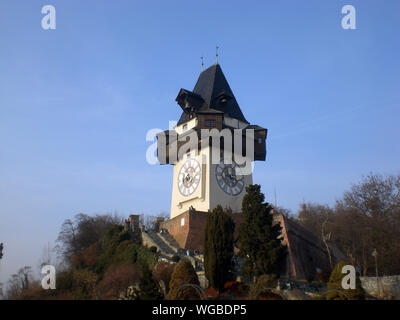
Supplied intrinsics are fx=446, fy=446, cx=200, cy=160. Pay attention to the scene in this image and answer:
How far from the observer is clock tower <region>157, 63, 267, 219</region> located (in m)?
31.4

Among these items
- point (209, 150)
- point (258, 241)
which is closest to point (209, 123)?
point (209, 150)

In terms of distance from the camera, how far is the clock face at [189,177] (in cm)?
3183

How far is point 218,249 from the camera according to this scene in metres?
20.7

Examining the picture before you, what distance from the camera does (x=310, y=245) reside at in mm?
28484

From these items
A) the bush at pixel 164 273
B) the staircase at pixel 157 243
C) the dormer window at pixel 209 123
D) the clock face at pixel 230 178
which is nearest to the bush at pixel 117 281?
the bush at pixel 164 273

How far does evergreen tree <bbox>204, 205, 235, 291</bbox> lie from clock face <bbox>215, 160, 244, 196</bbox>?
9.32 m

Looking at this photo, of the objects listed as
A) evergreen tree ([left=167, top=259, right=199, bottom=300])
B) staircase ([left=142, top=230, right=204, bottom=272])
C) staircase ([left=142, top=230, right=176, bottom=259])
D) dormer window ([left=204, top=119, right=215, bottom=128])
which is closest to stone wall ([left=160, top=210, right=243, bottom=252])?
staircase ([left=142, top=230, right=204, bottom=272])

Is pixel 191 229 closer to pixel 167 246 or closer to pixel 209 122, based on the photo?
pixel 167 246

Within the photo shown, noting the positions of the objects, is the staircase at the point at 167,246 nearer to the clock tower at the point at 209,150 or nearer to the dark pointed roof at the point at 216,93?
the clock tower at the point at 209,150

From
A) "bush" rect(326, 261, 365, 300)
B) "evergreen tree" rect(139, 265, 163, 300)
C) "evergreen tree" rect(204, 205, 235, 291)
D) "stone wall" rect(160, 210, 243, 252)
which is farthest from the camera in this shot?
"stone wall" rect(160, 210, 243, 252)

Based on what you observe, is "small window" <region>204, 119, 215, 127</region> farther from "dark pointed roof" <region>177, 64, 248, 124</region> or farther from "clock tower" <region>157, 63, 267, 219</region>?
"dark pointed roof" <region>177, 64, 248, 124</region>

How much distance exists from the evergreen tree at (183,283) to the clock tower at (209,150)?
11409 millimetres
